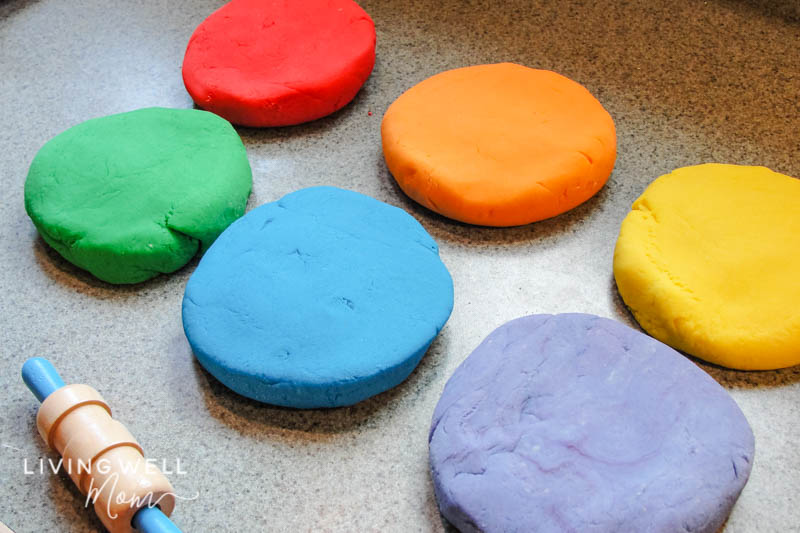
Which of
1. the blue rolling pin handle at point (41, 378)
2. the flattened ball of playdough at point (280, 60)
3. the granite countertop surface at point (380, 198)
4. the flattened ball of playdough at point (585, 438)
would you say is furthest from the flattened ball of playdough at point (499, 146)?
the blue rolling pin handle at point (41, 378)

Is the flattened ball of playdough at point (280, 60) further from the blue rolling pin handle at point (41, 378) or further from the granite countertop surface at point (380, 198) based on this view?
the blue rolling pin handle at point (41, 378)

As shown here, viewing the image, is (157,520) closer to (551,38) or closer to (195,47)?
(195,47)

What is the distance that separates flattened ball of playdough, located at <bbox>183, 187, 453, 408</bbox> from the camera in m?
1.31

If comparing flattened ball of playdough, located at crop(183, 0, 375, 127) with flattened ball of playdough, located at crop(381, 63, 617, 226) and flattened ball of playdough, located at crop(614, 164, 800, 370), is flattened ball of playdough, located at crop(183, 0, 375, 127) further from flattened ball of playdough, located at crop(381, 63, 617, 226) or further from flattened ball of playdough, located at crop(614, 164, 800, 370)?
flattened ball of playdough, located at crop(614, 164, 800, 370)

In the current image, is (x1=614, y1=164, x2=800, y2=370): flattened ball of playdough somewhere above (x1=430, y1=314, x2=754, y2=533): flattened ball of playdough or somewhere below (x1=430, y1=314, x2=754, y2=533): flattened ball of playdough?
above

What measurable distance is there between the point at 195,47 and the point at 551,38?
3.42ft

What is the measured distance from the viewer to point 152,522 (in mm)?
1096

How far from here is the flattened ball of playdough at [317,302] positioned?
1.31 metres

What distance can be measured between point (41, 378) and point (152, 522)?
35cm

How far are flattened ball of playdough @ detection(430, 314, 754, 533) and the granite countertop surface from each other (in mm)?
136

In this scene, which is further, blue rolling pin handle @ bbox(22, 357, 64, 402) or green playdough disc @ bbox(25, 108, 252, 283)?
green playdough disc @ bbox(25, 108, 252, 283)

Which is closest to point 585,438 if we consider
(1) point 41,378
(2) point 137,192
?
(1) point 41,378

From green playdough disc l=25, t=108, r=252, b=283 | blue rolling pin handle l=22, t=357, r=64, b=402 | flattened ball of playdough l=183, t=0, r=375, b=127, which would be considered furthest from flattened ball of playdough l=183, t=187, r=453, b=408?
flattened ball of playdough l=183, t=0, r=375, b=127

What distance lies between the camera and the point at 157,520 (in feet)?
3.61
